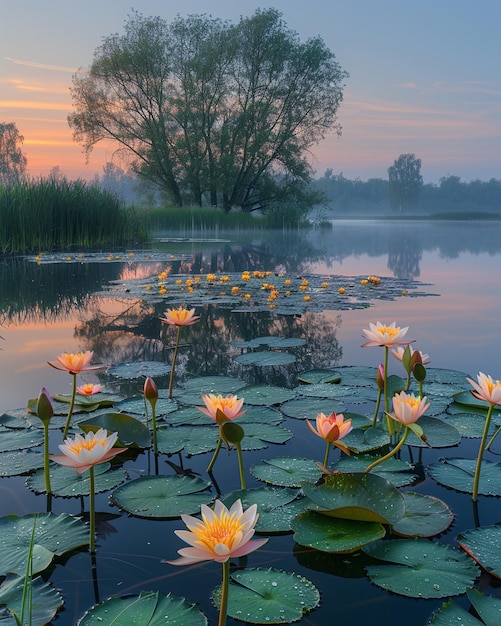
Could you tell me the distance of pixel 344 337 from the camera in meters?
3.03

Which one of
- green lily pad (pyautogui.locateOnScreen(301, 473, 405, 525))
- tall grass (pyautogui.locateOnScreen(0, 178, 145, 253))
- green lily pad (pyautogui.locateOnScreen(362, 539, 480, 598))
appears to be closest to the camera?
green lily pad (pyautogui.locateOnScreen(362, 539, 480, 598))

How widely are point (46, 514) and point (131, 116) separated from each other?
21.7 metres

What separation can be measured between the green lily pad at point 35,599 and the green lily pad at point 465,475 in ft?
3.03

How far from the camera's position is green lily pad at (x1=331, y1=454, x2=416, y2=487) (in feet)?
4.40

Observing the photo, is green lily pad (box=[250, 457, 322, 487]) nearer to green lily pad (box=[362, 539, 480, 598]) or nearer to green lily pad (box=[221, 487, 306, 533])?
green lily pad (box=[221, 487, 306, 533])

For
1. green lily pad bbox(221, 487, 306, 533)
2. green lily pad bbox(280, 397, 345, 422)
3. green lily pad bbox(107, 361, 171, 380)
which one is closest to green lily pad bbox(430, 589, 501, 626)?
green lily pad bbox(221, 487, 306, 533)

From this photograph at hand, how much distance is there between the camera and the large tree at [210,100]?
65.6 feet

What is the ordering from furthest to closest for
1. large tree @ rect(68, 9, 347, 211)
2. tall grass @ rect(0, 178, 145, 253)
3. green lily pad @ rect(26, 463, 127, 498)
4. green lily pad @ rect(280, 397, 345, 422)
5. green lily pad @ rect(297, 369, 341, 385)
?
1. large tree @ rect(68, 9, 347, 211)
2. tall grass @ rect(0, 178, 145, 253)
3. green lily pad @ rect(297, 369, 341, 385)
4. green lily pad @ rect(280, 397, 345, 422)
5. green lily pad @ rect(26, 463, 127, 498)

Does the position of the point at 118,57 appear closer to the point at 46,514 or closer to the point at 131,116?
the point at 131,116

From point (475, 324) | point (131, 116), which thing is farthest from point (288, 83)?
point (475, 324)

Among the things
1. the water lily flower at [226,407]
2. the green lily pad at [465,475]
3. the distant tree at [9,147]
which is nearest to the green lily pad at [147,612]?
the water lily flower at [226,407]

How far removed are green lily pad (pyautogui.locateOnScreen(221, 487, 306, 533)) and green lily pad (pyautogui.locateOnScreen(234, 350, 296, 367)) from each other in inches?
47.4

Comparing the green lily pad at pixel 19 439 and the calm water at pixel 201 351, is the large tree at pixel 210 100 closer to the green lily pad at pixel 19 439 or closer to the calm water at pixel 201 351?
the calm water at pixel 201 351

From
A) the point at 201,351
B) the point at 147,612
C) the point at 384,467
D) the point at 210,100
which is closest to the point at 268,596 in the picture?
the point at 147,612
